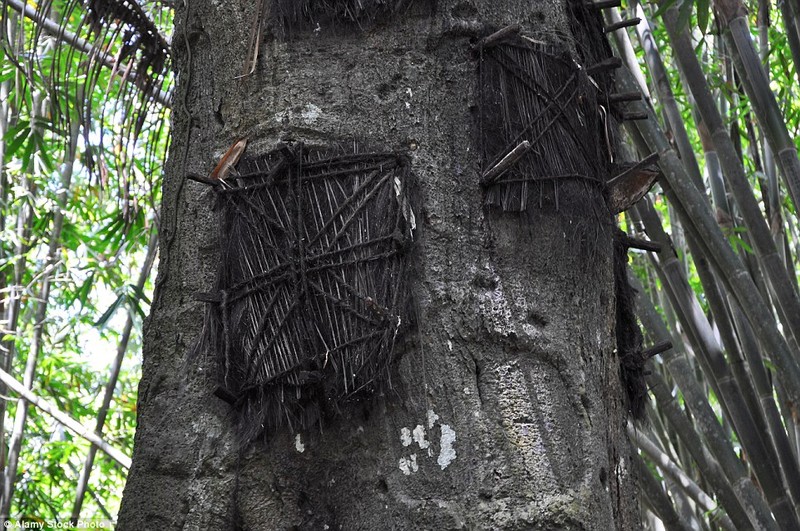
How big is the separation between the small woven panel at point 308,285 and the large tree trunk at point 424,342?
49 millimetres

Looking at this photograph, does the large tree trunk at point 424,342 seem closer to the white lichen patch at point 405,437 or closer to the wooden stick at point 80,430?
the white lichen patch at point 405,437

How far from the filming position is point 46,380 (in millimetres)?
6207

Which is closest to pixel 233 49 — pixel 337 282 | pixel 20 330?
pixel 337 282

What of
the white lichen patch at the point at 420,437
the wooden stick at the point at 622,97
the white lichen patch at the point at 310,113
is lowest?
the white lichen patch at the point at 420,437

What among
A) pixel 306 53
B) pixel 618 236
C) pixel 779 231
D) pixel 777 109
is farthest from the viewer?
pixel 779 231

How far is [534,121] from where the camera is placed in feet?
5.87

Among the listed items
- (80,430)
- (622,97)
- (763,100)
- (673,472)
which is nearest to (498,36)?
(622,97)

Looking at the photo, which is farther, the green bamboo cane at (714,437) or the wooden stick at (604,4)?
the green bamboo cane at (714,437)

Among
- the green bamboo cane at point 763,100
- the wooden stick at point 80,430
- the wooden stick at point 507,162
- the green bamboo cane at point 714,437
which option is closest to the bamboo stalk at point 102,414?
the wooden stick at point 80,430

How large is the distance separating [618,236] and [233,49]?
918mm

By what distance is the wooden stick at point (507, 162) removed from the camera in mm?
1701

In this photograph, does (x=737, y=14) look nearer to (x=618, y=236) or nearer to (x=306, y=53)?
(x=618, y=236)

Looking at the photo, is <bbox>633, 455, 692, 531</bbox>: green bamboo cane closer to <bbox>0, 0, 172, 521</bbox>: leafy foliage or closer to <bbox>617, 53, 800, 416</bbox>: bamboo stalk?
<bbox>617, 53, 800, 416</bbox>: bamboo stalk

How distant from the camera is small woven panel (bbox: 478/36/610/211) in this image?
1.75 meters
